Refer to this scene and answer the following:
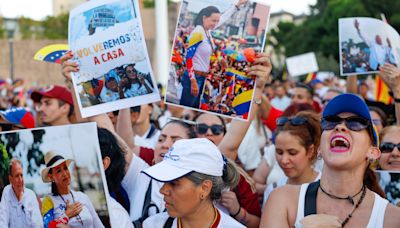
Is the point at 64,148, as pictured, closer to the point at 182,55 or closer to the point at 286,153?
the point at 182,55

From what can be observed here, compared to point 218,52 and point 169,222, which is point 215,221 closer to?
point 169,222

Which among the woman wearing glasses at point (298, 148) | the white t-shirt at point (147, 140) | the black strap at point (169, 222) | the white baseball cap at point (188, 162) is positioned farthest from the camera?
the white t-shirt at point (147, 140)

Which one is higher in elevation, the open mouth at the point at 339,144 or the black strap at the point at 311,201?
the open mouth at the point at 339,144

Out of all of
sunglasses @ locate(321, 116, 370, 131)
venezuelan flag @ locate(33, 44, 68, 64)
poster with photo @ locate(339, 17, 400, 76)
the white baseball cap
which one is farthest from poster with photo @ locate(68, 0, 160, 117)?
poster with photo @ locate(339, 17, 400, 76)

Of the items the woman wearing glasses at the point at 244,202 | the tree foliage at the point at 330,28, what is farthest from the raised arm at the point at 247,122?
the tree foliage at the point at 330,28

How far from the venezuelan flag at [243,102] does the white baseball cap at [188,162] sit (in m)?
0.72

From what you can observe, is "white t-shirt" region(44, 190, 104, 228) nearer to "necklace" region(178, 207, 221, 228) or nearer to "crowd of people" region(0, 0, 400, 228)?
"crowd of people" region(0, 0, 400, 228)

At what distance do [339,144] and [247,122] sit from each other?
1023 mm

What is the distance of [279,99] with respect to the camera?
12.9 meters

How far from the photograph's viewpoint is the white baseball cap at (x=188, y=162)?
310 cm

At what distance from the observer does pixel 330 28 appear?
45.4 m

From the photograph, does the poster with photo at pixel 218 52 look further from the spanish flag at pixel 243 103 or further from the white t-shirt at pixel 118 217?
the white t-shirt at pixel 118 217

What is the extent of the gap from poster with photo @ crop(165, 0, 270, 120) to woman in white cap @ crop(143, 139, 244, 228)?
0.73 metres

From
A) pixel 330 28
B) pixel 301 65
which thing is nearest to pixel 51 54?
pixel 301 65
